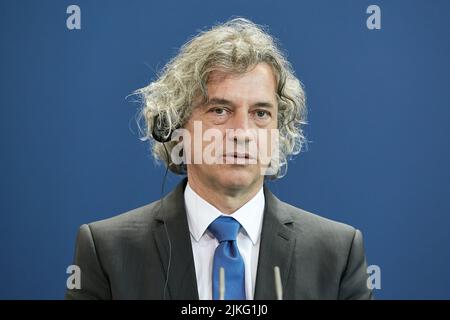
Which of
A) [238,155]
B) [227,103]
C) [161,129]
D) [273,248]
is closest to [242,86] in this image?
[227,103]

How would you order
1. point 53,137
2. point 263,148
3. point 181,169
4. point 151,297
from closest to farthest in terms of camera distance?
point 151,297 → point 263,148 → point 181,169 → point 53,137

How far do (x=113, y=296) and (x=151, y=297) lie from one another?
0.08 meters

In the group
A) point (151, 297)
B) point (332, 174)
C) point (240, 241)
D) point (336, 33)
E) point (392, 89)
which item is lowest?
point (151, 297)

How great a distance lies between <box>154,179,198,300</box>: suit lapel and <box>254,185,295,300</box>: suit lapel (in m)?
0.14

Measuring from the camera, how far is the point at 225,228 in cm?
159

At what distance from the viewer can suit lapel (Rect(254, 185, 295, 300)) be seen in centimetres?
151

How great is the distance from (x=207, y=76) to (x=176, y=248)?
1.28 feet

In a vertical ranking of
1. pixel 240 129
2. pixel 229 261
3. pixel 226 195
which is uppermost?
pixel 240 129

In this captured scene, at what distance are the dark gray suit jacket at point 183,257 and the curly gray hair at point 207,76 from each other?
0.22 metres

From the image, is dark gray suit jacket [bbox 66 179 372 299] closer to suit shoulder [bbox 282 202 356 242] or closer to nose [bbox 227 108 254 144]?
suit shoulder [bbox 282 202 356 242]

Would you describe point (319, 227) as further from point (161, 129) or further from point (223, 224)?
point (161, 129)

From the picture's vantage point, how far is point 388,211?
219 centimetres

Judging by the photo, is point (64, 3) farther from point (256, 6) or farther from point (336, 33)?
point (336, 33)

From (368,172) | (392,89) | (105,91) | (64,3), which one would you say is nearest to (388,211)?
(368,172)
